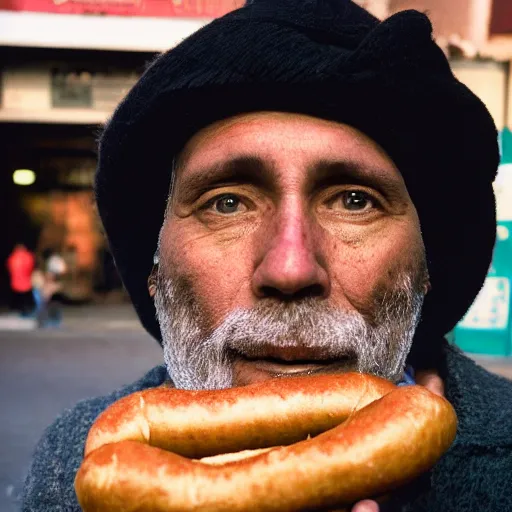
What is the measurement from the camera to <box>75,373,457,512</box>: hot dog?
1107 mm

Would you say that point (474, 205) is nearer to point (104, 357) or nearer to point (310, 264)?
point (310, 264)

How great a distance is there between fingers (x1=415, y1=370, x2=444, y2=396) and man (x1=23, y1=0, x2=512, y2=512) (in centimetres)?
12

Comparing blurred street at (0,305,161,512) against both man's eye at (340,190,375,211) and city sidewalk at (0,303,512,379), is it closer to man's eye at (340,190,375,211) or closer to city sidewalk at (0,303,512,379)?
city sidewalk at (0,303,512,379)

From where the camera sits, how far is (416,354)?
2.05 meters

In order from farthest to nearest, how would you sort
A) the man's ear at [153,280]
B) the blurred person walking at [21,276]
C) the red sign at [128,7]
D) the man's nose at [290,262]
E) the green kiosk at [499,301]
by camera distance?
the blurred person walking at [21,276]
the red sign at [128,7]
the green kiosk at [499,301]
the man's ear at [153,280]
the man's nose at [290,262]

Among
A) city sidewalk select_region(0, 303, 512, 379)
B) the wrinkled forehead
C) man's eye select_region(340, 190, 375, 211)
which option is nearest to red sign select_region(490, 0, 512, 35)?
city sidewalk select_region(0, 303, 512, 379)

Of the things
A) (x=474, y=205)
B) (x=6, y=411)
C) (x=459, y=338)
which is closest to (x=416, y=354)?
(x=474, y=205)

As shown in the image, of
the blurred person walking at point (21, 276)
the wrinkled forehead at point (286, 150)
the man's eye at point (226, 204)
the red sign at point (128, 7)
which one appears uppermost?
the red sign at point (128, 7)

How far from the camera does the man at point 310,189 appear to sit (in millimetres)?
1397

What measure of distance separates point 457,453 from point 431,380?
0.39 meters

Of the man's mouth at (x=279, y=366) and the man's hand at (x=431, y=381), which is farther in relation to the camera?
the man's hand at (x=431, y=381)

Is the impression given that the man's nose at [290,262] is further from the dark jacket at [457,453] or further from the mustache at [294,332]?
the dark jacket at [457,453]

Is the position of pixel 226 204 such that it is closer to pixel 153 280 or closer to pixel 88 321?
pixel 153 280

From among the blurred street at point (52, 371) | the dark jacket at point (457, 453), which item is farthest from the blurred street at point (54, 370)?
the dark jacket at point (457, 453)
